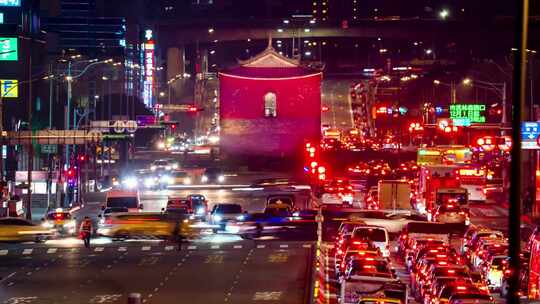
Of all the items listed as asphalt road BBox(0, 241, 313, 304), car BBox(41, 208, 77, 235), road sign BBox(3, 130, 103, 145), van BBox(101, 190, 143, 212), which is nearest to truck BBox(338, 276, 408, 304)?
asphalt road BBox(0, 241, 313, 304)

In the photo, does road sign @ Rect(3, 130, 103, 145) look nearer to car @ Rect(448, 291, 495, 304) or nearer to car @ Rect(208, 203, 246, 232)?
car @ Rect(208, 203, 246, 232)

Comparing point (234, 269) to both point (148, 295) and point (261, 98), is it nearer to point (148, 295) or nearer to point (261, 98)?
point (148, 295)

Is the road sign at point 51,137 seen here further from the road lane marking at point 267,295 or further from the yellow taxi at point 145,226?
the road lane marking at point 267,295

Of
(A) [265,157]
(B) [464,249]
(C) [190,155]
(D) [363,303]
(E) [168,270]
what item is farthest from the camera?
(C) [190,155]

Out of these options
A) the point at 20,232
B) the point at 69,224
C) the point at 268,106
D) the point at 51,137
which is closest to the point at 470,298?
the point at 20,232

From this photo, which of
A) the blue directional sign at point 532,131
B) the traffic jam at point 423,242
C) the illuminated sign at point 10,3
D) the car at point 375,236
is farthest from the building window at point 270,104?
the car at point 375,236

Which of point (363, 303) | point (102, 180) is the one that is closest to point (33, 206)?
point (102, 180)
